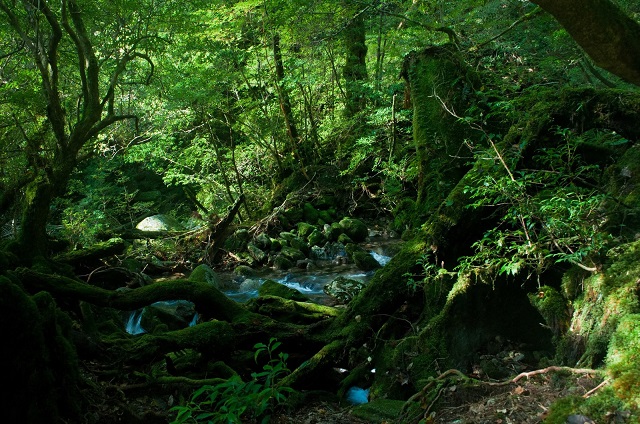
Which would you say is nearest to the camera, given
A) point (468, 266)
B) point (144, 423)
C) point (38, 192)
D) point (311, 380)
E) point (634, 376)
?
point (634, 376)

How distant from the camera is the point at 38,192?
6.66 meters

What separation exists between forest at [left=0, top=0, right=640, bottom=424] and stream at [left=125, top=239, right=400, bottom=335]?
0.07m

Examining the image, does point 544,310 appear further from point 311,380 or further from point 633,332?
point 311,380

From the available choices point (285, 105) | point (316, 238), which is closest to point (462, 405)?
point (316, 238)

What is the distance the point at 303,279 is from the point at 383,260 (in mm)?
1907

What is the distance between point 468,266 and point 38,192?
5826 millimetres

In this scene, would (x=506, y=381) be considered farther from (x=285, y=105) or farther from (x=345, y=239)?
(x=285, y=105)

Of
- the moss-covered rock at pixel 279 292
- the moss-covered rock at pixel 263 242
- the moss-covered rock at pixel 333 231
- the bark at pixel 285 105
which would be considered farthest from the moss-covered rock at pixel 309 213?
the moss-covered rock at pixel 279 292

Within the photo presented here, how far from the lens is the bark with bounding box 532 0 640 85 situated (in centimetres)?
238

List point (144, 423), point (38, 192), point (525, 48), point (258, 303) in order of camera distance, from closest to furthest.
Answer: point (144, 423) < point (258, 303) < point (38, 192) < point (525, 48)

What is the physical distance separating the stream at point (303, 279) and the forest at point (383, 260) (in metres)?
0.07

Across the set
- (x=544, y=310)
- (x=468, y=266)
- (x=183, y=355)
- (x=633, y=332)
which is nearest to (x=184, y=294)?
(x=183, y=355)

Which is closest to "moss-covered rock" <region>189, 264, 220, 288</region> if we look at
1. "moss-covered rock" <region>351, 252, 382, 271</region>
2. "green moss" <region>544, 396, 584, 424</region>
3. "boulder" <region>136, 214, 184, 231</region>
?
"moss-covered rock" <region>351, 252, 382, 271</region>

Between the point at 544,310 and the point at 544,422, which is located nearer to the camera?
the point at 544,422
